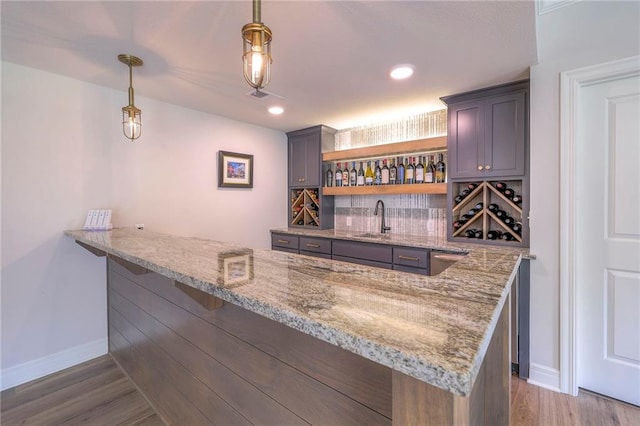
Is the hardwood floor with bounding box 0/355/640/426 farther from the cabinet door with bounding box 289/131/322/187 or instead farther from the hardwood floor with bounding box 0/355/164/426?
the cabinet door with bounding box 289/131/322/187

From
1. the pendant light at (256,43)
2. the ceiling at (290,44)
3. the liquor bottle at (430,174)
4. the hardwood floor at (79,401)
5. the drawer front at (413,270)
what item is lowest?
the hardwood floor at (79,401)

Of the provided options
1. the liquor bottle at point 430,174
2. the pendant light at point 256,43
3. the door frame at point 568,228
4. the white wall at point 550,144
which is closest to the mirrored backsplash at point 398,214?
the liquor bottle at point 430,174

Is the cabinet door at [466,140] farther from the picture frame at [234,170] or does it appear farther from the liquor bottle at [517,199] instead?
the picture frame at [234,170]

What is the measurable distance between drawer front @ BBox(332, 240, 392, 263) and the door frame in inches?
52.5

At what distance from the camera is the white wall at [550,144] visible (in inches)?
73.8

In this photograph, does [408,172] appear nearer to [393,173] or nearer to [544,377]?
[393,173]

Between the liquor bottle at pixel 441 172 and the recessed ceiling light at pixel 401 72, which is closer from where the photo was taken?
the recessed ceiling light at pixel 401 72

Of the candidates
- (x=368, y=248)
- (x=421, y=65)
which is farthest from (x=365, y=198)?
(x=421, y=65)

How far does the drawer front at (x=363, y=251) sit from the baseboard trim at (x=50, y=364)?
93.3 inches

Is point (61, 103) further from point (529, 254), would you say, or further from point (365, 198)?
point (529, 254)

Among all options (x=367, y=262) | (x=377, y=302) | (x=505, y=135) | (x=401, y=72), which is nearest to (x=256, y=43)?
(x=377, y=302)

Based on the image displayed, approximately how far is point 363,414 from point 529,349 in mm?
2112

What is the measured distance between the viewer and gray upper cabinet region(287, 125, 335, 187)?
3.82 meters

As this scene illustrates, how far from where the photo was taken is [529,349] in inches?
84.9
